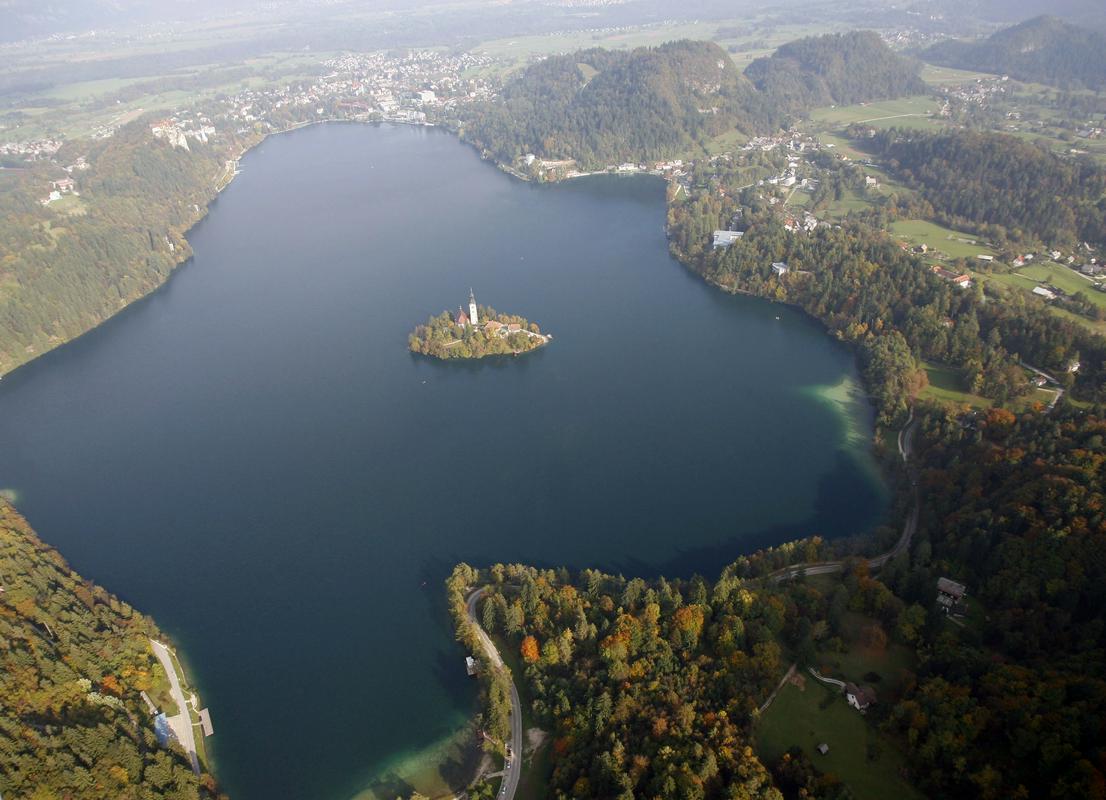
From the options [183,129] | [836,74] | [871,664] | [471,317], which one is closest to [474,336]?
[471,317]

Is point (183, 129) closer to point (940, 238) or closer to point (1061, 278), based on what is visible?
point (940, 238)

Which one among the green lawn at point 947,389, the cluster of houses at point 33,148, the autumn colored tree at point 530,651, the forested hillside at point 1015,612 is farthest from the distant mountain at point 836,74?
the cluster of houses at point 33,148

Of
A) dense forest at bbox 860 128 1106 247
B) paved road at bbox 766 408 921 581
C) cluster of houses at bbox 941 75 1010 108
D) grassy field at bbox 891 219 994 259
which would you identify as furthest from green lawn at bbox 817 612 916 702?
cluster of houses at bbox 941 75 1010 108

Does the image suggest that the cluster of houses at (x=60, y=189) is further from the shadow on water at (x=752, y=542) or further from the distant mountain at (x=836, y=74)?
the distant mountain at (x=836, y=74)

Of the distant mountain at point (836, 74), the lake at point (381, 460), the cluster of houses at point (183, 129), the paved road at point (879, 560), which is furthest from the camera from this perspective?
the distant mountain at point (836, 74)

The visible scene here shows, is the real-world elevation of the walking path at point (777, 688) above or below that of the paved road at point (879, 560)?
above
